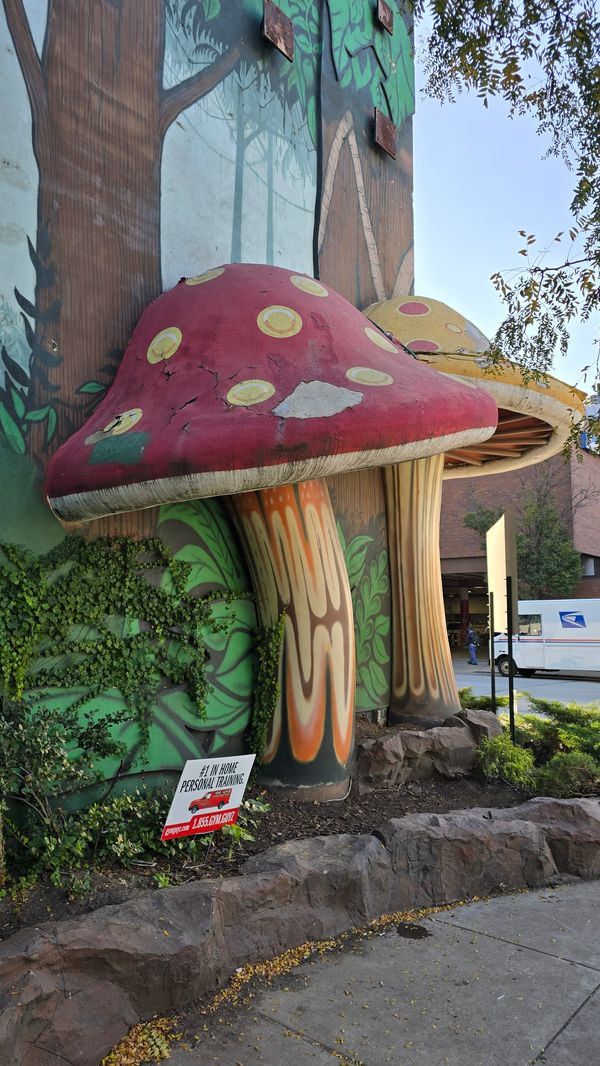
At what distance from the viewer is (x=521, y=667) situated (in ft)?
78.8

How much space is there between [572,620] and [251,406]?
770 inches

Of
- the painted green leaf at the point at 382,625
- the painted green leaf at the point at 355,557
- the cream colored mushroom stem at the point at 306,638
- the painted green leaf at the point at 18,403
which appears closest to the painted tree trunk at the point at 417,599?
the painted green leaf at the point at 382,625

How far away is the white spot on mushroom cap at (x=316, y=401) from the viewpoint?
4871mm

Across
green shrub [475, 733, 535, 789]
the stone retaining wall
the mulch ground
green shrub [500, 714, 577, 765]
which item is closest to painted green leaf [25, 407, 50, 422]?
the mulch ground

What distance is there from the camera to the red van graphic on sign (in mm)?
4594

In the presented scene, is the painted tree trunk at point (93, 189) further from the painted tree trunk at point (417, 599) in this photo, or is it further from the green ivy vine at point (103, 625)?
the painted tree trunk at point (417, 599)

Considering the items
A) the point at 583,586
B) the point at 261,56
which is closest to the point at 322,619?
the point at 261,56

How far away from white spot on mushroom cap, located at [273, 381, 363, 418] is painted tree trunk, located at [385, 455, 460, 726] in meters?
3.83

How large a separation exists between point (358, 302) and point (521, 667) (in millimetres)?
17557

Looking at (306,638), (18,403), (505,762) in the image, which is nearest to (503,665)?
(505,762)

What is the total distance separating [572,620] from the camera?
22.3 m

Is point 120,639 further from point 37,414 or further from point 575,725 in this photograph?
point 575,725

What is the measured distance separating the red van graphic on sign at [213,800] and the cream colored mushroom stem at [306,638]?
183cm

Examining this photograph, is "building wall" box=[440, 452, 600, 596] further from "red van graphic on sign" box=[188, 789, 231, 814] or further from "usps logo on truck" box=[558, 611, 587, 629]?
"red van graphic on sign" box=[188, 789, 231, 814]
